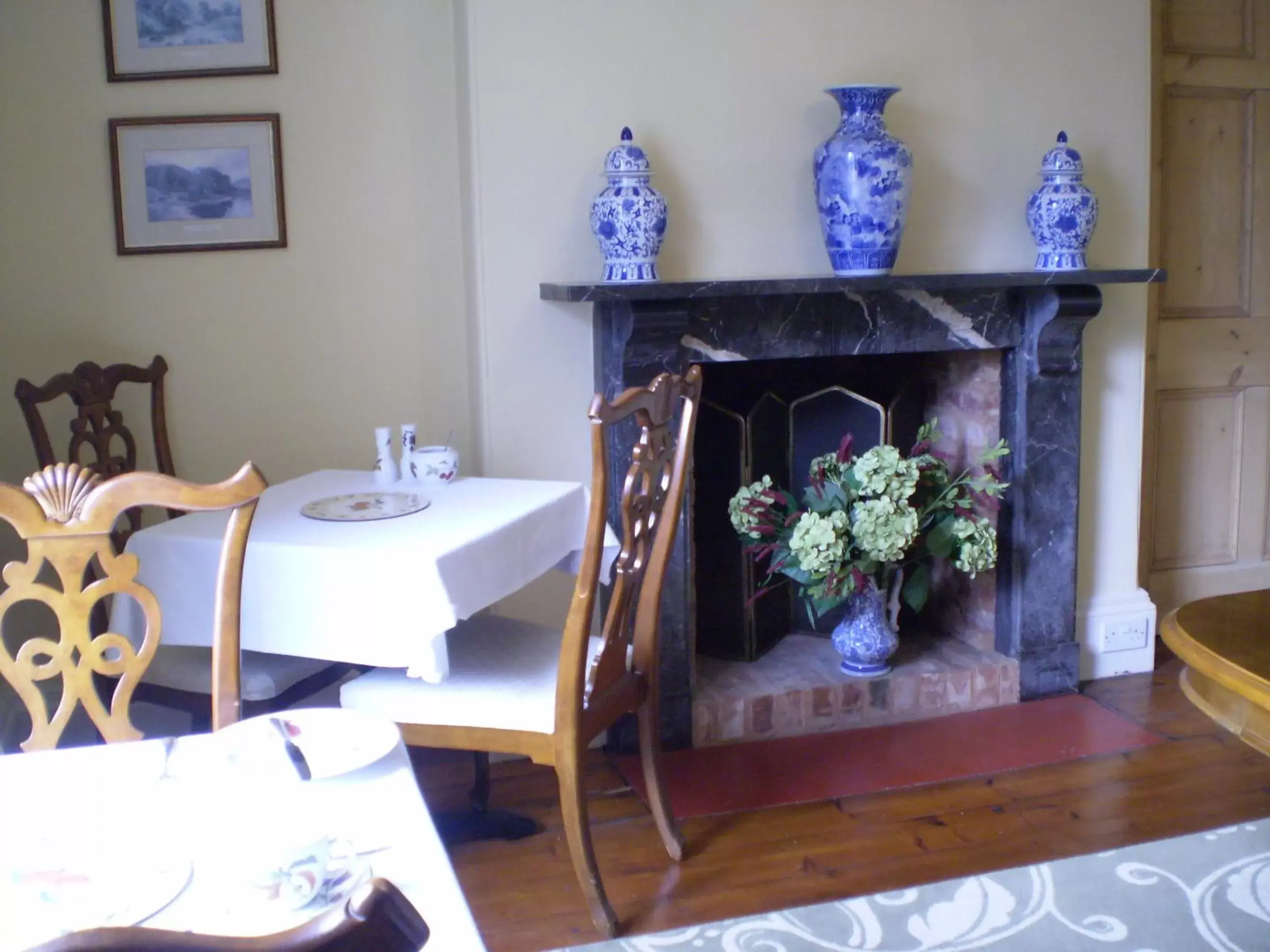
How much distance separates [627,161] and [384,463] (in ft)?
2.85

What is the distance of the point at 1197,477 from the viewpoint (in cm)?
366

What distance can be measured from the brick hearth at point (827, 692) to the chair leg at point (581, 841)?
813 millimetres

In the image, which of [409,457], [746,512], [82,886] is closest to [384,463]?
[409,457]

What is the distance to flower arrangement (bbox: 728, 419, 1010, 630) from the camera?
2.82 m

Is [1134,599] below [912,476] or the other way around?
below

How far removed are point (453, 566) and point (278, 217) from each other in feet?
4.22

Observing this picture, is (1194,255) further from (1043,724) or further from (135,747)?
(135,747)

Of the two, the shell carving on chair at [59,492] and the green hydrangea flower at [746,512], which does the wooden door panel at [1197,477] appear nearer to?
the green hydrangea flower at [746,512]

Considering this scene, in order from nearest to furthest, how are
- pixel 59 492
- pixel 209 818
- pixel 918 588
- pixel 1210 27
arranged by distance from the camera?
pixel 209 818, pixel 59 492, pixel 918 588, pixel 1210 27

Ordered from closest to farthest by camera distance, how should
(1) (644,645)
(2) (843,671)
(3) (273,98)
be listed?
1. (1) (644,645)
2. (3) (273,98)
3. (2) (843,671)

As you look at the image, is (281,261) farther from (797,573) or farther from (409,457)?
(797,573)

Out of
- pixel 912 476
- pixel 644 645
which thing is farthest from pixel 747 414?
pixel 644 645

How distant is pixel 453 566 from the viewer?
2.03 m

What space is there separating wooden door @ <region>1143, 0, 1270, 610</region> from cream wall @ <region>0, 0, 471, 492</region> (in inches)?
83.4
